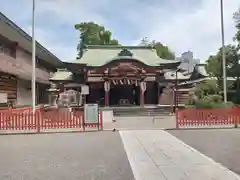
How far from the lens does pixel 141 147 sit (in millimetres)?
10695

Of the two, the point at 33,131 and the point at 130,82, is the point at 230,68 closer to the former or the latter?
the point at 130,82

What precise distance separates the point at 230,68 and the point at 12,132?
22.7 m

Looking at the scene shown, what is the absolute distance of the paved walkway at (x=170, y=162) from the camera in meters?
6.83

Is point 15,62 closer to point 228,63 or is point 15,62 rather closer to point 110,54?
point 110,54

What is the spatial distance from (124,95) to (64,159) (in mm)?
28863

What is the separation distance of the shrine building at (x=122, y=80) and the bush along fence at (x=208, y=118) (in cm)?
1520

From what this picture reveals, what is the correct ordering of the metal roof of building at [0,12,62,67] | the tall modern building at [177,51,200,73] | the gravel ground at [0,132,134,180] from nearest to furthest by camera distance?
the gravel ground at [0,132,134,180]
the metal roof of building at [0,12,62,67]
the tall modern building at [177,51,200,73]

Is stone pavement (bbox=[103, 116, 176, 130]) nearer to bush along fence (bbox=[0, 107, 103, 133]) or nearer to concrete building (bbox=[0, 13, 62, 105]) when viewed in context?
bush along fence (bbox=[0, 107, 103, 133])

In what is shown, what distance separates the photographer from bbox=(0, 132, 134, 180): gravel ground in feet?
23.1

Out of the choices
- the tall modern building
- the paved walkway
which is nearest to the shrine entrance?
the paved walkway

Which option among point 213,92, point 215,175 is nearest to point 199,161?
point 215,175

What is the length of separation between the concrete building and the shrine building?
12.3 feet

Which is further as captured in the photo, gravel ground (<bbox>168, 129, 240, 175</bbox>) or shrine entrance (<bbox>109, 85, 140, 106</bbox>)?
shrine entrance (<bbox>109, 85, 140, 106</bbox>)

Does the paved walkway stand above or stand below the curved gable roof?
below
